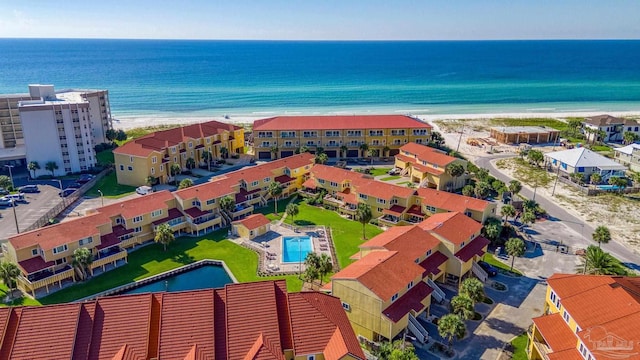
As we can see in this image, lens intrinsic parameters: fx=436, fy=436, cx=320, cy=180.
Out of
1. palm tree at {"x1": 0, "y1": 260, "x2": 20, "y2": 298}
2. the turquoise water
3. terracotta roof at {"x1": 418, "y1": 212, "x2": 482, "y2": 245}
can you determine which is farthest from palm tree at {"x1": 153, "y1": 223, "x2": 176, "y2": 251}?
terracotta roof at {"x1": 418, "y1": 212, "x2": 482, "y2": 245}

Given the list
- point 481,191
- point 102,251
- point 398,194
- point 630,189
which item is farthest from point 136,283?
point 630,189

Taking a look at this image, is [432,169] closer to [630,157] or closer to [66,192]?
[630,157]

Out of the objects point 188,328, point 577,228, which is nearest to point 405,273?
point 188,328

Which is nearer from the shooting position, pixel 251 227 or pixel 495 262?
pixel 495 262

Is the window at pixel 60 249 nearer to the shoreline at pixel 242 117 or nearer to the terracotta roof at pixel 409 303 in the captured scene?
the terracotta roof at pixel 409 303

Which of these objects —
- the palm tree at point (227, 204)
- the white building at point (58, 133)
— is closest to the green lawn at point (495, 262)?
the palm tree at point (227, 204)

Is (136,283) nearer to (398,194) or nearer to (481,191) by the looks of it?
(398,194)

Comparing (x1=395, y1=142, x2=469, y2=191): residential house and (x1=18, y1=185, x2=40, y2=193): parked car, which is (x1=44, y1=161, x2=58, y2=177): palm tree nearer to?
(x1=18, y1=185, x2=40, y2=193): parked car
